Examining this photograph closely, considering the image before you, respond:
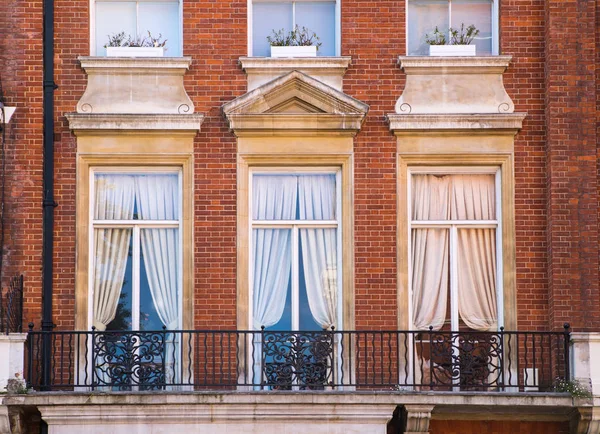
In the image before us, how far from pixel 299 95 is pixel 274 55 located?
72cm

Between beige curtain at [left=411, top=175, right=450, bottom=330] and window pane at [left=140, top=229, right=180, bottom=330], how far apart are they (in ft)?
9.88

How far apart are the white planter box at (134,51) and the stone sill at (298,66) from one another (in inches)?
44.3

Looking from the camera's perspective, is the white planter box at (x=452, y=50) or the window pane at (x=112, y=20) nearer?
the white planter box at (x=452, y=50)

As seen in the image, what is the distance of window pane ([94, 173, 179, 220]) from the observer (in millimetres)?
19516

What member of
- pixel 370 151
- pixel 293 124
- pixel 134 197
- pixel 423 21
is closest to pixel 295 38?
pixel 293 124

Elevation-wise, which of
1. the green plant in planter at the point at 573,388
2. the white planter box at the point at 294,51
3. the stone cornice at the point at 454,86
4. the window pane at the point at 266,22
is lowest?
the green plant in planter at the point at 573,388

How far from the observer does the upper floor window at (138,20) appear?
1989 cm

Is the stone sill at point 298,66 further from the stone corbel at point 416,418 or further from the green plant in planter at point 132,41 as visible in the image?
the stone corbel at point 416,418

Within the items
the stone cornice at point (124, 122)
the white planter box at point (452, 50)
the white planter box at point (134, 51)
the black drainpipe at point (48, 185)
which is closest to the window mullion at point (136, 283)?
the black drainpipe at point (48, 185)

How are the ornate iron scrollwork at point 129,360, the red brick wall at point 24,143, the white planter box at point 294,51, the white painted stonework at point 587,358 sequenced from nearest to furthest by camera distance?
the white painted stonework at point 587,358 < the ornate iron scrollwork at point 129,360 < the red brick wall at point 24,143 < the white planter box at point 294,51

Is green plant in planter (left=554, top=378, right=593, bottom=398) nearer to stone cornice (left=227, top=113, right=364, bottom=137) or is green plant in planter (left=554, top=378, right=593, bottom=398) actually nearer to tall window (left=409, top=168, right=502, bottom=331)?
tall window (left=409, top=168, right=502, bottom=331)

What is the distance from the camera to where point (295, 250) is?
19438mm

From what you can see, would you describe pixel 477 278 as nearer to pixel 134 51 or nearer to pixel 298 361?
pixel 298 361

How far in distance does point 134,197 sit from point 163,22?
234 centimetres
